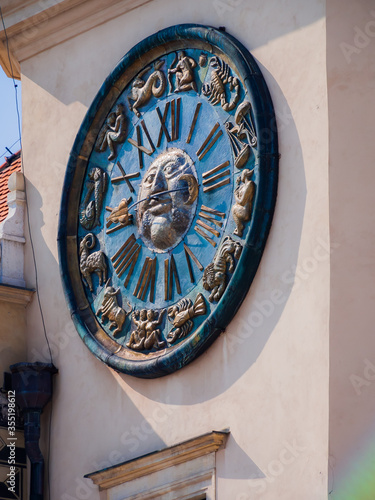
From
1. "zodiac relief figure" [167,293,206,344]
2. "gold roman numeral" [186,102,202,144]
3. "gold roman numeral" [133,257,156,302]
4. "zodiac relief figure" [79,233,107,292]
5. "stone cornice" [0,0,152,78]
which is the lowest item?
"zodiac relief figure" [167,293,206,344]

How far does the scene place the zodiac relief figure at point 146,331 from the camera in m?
11.4

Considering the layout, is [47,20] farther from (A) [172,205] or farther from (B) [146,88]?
(A) [172,205]

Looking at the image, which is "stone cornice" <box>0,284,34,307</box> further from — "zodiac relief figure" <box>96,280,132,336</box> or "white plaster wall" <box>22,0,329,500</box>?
"zodiac relief figure" <box>96,280,132,336</box>

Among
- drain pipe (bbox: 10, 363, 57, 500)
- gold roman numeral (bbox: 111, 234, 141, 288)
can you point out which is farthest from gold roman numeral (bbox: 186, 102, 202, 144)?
drain pipe (bbox: 10, 363, 57, 500)

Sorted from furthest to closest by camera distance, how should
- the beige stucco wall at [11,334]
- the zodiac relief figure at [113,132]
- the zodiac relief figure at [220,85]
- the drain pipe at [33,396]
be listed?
1. the beige stucco wall at [11,334]
2. the zodiac relief figure at [113,132]
3. the drain pipe at [33,396]
4. the zodiac relief figure at [220,85]

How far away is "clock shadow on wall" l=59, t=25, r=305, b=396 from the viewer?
35.6 feet

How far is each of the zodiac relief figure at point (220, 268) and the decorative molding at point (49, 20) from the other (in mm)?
2311

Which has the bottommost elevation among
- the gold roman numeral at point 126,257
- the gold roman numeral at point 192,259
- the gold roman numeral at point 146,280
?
the gold roman numeral at point 192,259

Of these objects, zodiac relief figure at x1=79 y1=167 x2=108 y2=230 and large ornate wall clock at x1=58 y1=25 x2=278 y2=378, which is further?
zodiac relief figure at x1=79 y1=167 x2=108 y2=230

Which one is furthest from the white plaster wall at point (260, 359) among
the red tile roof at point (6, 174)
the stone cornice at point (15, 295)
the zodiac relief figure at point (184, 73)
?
the red tile roof at point (6, 174)

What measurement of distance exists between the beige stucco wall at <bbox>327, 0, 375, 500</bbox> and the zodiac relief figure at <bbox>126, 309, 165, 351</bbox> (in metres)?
1.65

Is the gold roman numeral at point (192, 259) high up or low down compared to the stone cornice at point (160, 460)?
up

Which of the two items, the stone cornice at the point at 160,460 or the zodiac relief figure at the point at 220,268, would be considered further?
the zodiac relief figure at the point at 220,268

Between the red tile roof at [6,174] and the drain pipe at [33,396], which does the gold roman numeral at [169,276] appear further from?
the red tile roof at [6,174]
